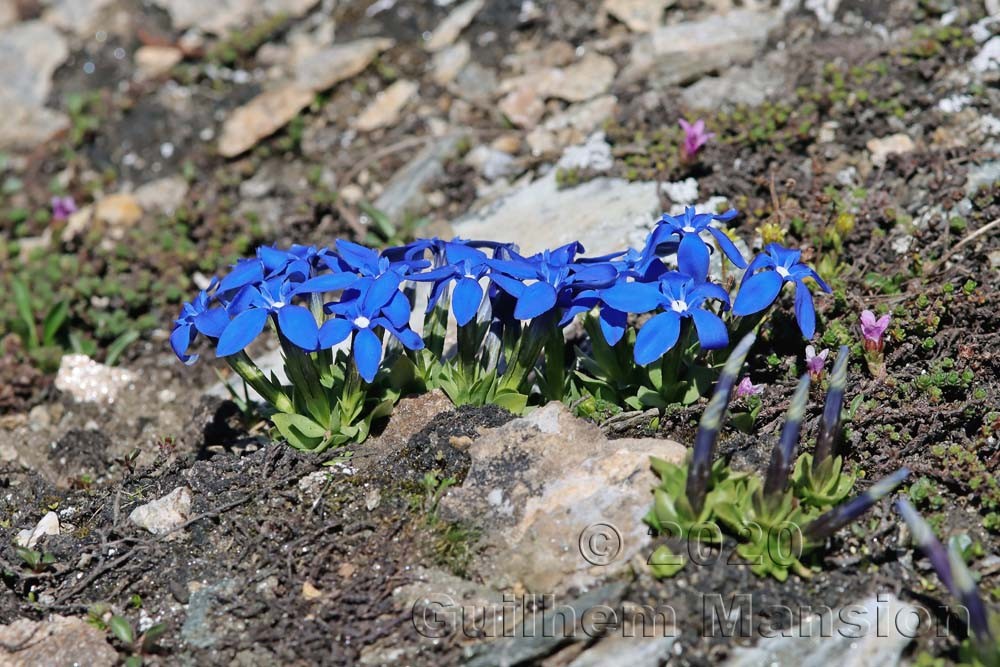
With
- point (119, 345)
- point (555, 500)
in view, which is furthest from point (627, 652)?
point (119, 345)

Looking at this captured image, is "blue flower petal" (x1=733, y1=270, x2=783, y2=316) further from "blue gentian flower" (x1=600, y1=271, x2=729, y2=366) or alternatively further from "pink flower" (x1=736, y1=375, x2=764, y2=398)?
"pink flower" (x1=736, y1=375, x2=764, y2=398)

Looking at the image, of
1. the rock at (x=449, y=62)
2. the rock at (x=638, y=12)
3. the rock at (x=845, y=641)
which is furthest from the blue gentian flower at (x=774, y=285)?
the rock at (x=449, y=62)

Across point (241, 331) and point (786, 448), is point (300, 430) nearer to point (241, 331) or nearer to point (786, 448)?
point (241, 331)

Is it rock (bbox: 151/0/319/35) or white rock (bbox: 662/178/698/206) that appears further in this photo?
rock (bbox: 151/0/319/35)

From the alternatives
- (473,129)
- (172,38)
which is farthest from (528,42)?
(172,38)

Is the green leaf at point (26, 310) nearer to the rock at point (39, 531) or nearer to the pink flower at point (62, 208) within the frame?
the pink flower at point (62, 208)

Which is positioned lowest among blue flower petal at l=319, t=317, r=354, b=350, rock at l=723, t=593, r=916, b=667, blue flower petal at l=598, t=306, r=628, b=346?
rock at l=723, t=593, r=916, b=667

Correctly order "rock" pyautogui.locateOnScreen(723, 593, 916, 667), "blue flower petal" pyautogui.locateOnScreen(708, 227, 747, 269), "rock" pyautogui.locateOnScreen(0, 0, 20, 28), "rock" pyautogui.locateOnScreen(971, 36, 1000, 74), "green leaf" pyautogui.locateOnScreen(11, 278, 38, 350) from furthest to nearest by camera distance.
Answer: "rock" pyautogui.locateOnScreen(0, 0, 20, 28) < "green leaf" pyautogui.locateOnScreen(11, 278, 38, 350) < "rock" pyautogui.locateOnScreen(971, 36, 1000, 74) < "blue flower petal" pyautogui.locateOnScreen(708, 227, 747, 269) < "rock" pyautogui.locateOnScreen(723, 593, 916, 667)

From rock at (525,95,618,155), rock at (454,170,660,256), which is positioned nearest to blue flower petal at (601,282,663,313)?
rock at (454,170,660,256)
